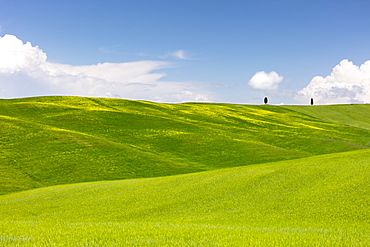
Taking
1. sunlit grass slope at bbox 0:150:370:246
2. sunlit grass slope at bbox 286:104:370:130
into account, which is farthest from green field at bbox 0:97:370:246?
sunlit grass slope at bbox 286:104:370:130

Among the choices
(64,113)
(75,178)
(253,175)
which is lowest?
(75,178)

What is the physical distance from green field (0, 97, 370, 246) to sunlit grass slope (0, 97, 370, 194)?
22 cm

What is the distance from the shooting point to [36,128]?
67.1 metres

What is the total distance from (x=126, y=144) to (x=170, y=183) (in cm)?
3484

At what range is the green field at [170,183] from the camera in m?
13.2

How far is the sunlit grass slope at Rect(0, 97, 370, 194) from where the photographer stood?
5091 cm

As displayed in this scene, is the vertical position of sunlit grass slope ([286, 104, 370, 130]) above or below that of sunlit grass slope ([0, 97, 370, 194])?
above

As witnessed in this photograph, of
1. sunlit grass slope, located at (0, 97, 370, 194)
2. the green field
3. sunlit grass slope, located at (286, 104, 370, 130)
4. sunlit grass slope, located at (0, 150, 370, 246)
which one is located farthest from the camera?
sunlit grass slope, located at (286, 104, 370, 130)

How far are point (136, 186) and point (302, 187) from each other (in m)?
15.3

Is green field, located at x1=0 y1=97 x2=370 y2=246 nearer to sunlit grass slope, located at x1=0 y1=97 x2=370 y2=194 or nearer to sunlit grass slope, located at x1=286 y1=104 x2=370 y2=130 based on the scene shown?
sunlit grass slope, located at x1=0 y1=97 x2=370 y2=194

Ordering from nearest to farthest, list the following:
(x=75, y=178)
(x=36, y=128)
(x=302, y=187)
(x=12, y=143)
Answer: (x=302, y=187)
(x=75, y=178)
(x=12, y=143)
(x=36, y=128)

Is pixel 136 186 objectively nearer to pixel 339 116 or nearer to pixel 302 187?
pixel 302 187

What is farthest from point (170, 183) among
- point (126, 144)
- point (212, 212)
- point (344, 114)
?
point (344, 114)

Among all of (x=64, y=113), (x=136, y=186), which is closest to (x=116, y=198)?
(x=136, y=186)
